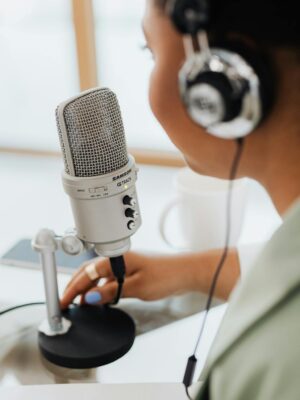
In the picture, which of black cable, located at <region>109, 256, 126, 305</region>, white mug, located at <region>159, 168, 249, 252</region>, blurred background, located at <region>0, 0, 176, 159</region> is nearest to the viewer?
black cable, located at <region>109, 256, 126, 305</region>

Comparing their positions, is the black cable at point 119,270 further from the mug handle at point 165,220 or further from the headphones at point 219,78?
the headphones at point 219,78

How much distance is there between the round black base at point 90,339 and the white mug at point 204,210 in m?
0.20

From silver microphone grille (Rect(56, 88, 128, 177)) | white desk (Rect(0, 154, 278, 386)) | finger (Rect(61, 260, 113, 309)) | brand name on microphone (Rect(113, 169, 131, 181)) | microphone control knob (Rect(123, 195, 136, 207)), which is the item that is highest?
silver microphone grille (Rect(56, 88, 128, 177))

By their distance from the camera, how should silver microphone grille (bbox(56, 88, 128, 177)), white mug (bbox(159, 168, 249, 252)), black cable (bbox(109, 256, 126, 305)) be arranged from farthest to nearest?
white mug (bbox(159, 168, 249, 252)), black cable (bbox(109, 256, 126, 305)), silver microphone grille (bbox(56, 88, 128, 177))

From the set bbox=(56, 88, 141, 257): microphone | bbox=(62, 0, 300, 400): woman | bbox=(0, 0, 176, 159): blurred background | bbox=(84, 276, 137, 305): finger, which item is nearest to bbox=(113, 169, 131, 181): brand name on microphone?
bbox=(56, 88, 141, 257): microphone

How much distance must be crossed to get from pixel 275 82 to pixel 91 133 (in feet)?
0.76

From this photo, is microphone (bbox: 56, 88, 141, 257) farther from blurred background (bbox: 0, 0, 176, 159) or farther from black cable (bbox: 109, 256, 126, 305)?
blurred background (bbox: 0, 0, 176, 159)

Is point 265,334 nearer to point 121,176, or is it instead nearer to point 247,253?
point 121,176

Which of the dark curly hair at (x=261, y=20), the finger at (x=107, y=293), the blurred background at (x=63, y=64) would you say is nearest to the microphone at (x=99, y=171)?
the finger at (x=107, y=293)

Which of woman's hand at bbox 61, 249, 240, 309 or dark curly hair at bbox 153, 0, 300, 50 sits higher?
dark curly hair at bbox 153, 0, 300, 50

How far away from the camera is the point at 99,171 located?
618 millimetres

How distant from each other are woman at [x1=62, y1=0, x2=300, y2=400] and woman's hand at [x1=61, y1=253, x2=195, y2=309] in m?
0.29

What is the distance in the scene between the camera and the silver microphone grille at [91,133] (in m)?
0.59

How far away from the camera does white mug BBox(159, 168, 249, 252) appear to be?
867 millimetres
